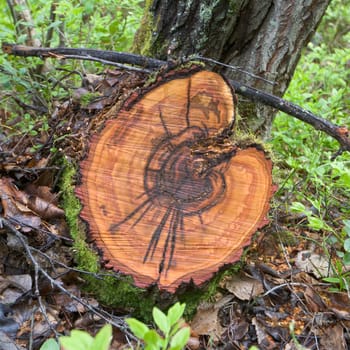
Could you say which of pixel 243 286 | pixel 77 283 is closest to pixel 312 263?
pixel 243 286

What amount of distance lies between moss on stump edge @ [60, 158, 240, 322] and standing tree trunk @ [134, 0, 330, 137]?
34.0 inches

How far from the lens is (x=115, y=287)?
1.88 metres

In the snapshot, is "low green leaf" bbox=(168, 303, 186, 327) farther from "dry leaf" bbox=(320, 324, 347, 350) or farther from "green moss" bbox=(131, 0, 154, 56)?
"green moss" bbox=(131, 0, 154, 56)

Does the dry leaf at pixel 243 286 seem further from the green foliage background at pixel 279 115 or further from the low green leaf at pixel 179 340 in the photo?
the low green leaf at pixel 179 340

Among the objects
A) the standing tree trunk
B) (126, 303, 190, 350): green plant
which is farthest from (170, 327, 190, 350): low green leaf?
the standing tree trunk

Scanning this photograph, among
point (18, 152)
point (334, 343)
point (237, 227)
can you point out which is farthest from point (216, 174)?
point (18, 152)

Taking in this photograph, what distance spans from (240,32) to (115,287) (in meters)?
1.44

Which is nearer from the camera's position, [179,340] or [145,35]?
[179,340]

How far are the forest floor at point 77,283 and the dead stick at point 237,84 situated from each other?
137 millimetres

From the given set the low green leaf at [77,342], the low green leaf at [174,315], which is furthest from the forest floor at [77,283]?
the low green leaf at [77,342]

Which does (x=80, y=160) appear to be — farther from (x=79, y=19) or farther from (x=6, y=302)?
(x=79, y=19)

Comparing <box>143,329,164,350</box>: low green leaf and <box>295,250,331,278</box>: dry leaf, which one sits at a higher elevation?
<box>143,329,164,350</box>: low green leaf

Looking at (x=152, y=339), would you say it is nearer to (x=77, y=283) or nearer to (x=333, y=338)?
(x=77, y=283)

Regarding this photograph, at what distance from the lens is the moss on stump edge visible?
1.80m
